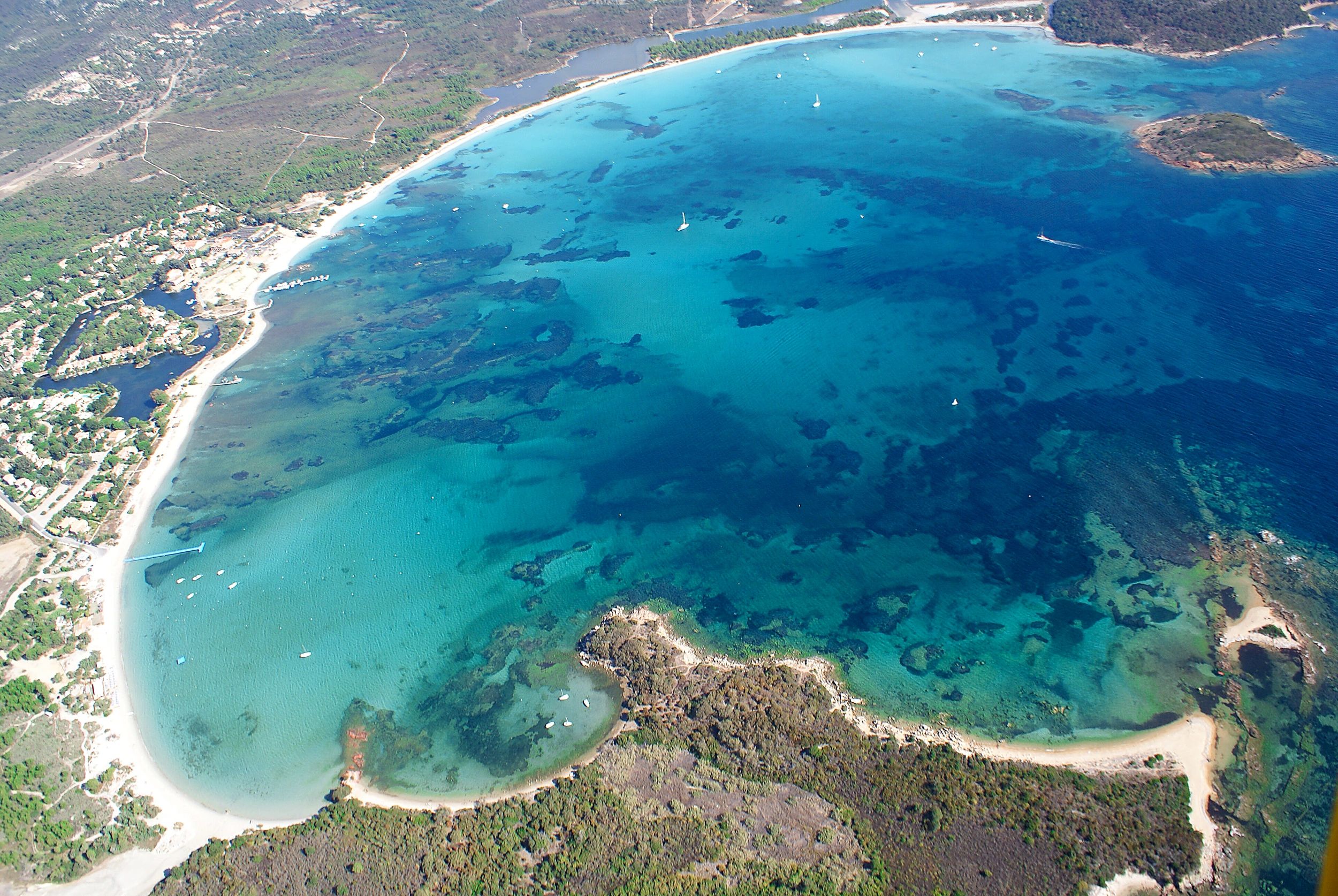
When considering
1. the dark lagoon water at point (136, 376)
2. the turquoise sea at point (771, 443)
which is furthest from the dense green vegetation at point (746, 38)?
the dark lagoon water at point (136, 376)

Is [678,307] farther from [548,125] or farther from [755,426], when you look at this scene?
[548,125]

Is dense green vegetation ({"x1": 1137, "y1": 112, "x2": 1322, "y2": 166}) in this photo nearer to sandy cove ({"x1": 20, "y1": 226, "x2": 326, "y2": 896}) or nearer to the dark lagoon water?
sandy cove ({"x1": 20, "y1": 226, "x2": 326, "y2": 896})

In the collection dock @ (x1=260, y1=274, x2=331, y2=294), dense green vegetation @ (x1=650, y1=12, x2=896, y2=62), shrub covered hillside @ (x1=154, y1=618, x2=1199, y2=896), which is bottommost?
shrub covered hillside @ (x1=154, y1=618, x2=1199, y2=896)

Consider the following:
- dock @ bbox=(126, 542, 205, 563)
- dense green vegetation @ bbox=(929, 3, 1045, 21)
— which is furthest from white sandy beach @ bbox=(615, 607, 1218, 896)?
dense green vegetation @ bbox=(929, 3, 1045, 21)

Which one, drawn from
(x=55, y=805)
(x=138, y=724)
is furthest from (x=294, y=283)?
(x=55, y=805)

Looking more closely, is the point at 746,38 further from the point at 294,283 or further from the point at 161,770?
the point at 161,770

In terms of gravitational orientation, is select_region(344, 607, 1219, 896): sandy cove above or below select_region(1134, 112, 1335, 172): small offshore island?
below
